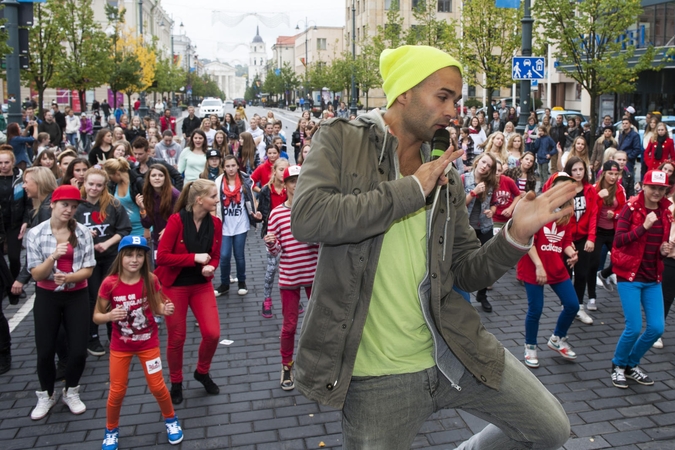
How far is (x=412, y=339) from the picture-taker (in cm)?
270

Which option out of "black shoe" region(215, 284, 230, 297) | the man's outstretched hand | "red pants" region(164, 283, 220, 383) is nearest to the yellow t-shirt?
the man's outstretched hand

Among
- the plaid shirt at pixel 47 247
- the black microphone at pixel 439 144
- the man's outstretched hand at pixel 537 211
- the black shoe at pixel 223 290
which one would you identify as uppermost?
the black microphone at pixel 439 144

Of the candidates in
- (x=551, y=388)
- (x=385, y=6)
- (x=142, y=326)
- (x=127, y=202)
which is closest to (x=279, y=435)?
(x=142, y=326)

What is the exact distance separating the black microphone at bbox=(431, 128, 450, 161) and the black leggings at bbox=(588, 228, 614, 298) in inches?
233

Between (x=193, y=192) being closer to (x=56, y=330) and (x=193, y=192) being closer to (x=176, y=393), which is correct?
(x=56, y=330)

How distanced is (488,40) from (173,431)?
24739mm

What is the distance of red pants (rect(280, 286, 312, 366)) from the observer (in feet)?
19.4

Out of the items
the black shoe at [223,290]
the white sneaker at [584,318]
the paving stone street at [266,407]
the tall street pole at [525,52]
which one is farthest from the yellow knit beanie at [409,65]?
the tall street pole at [525,52]

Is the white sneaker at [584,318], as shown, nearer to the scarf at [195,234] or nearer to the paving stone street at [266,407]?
the paving stone street at [266,407]

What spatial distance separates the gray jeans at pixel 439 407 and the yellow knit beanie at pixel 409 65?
3.58 ft

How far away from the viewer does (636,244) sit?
5762 millimetres

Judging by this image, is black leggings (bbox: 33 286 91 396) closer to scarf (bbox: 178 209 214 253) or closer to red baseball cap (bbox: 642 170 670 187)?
scarf (bbox: 178 209 214 253)

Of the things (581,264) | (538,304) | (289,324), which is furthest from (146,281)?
(581,264)

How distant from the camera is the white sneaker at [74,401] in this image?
214 inches
